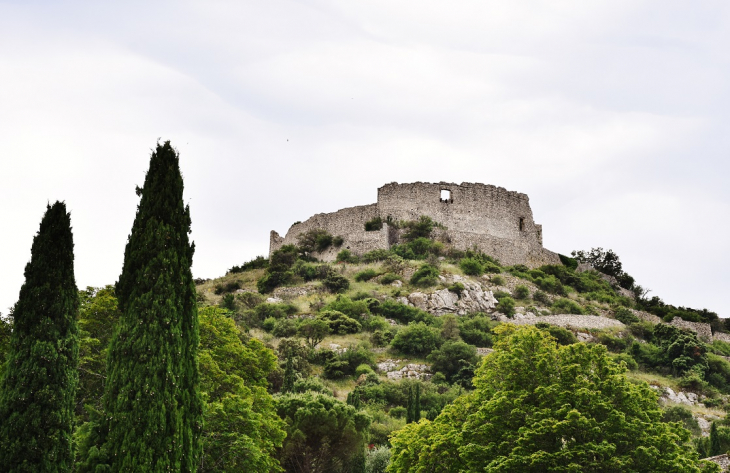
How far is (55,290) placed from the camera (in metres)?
13.1

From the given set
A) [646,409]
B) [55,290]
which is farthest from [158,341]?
[646,409]

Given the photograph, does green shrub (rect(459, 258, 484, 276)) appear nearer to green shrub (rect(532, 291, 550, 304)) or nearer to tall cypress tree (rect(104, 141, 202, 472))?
green shrub (rect(532, 291, 550, 304))

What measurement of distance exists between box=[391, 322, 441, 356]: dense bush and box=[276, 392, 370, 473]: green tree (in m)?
16.0

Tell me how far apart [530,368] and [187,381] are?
30.5ft

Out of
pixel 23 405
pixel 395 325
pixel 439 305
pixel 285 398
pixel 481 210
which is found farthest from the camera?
pixel 481 210

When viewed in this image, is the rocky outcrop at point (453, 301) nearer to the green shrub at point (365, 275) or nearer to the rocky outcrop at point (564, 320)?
the rocky outcrop at point (564, 320)

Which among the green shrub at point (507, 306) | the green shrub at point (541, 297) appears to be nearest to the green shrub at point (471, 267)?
the green shrub at point (541, 297)

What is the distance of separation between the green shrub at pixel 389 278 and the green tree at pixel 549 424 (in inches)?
1276

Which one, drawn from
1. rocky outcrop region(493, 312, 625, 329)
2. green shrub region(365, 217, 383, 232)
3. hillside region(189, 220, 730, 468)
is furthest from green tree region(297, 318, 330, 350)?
green shrub region(365, 217, 383, 232)

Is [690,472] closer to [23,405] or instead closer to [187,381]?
[187,381]

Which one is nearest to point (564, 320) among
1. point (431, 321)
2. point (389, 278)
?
point (431, 321)

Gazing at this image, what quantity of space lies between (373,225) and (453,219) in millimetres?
6262

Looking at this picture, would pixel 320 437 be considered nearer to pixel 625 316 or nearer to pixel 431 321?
pixel 431 321

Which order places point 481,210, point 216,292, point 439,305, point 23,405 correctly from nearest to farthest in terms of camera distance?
1. point 23,405
2. point 439,305
3. point 216,292
4. point 481,210
